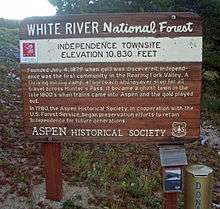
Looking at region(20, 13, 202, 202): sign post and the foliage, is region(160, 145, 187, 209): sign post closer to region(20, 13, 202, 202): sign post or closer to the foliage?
region(20, 13, 202, 202): sign post

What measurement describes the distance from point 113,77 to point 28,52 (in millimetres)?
1374

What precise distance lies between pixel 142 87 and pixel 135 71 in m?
0.26

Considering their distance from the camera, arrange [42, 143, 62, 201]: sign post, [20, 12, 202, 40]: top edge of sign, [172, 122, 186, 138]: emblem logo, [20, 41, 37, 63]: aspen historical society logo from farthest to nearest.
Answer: [42, 143, 62, 201]: sign post, [20, 41, 37, 63]: aspen historical society logo, [172, 122, 186, 138]: emblem logo, [20, 12, 202, 40]: top edge of sign

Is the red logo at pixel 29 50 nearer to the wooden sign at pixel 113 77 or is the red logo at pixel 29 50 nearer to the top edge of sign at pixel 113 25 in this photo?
the wooden sign at pixel 113 77

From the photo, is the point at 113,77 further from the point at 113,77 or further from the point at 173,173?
the point at 173,173

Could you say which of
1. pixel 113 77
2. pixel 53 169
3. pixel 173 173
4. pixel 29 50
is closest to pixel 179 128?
pixel 173 173

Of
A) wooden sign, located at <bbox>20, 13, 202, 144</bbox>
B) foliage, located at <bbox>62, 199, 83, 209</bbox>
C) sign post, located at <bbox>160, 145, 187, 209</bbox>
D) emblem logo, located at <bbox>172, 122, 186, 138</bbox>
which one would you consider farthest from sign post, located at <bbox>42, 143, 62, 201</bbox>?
emblem logo, located at <bbox>172, 122, 186, 138</bbox>

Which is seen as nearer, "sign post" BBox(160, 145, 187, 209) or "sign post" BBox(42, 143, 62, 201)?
"sign post" BBox(160, 145, 187, 209)

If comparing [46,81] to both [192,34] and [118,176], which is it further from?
[118,176]

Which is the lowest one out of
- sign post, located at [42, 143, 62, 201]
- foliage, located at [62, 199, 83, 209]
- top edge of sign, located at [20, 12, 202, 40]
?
foliage, located at [62, 199, 83, 209]

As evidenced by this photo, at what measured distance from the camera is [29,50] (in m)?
7.06

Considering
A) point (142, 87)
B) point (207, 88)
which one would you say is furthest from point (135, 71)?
point (207, 88)

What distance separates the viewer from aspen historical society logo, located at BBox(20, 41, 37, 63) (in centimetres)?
703

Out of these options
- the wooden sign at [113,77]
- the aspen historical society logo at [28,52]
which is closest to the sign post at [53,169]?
the wooden sign at [113,77]
